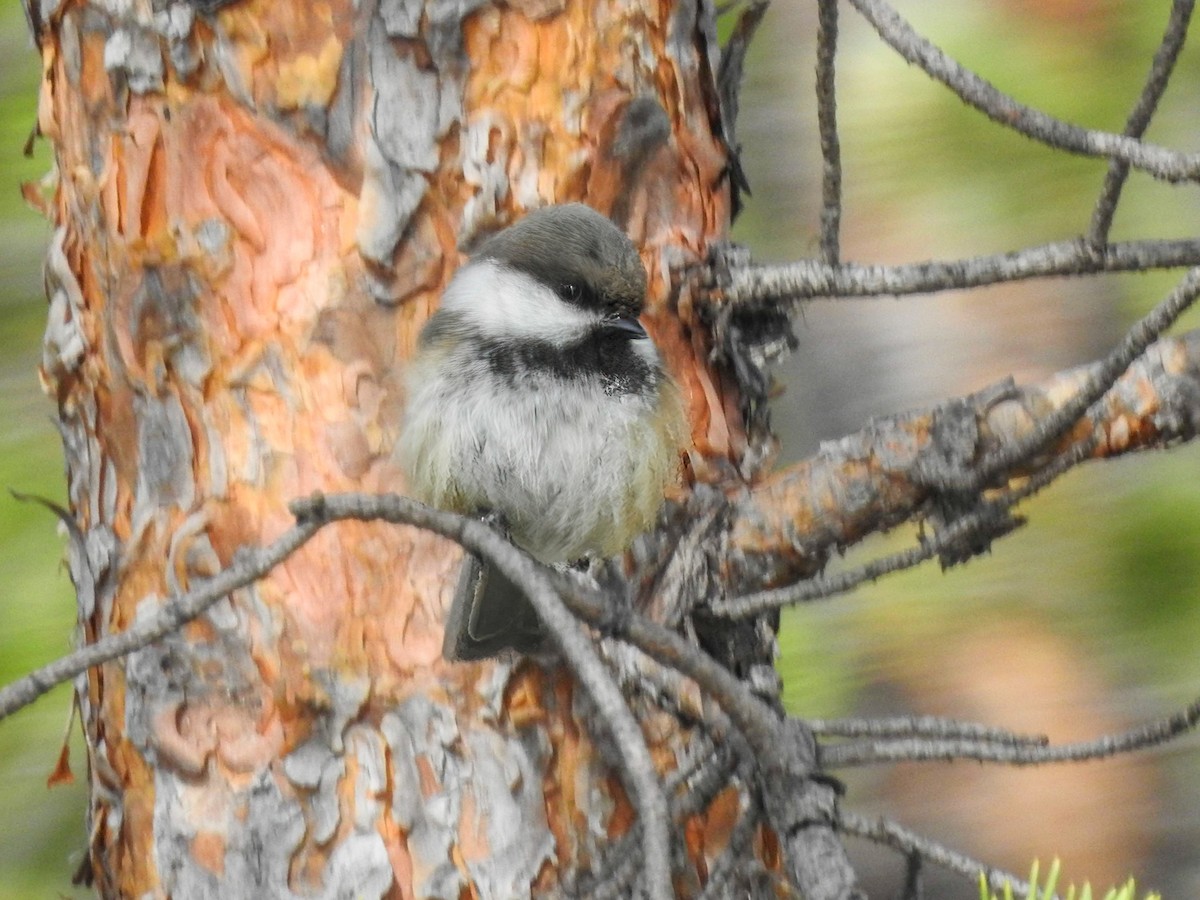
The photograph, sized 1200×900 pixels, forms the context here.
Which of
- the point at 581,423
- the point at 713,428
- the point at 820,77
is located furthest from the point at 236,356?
the point at 820,77

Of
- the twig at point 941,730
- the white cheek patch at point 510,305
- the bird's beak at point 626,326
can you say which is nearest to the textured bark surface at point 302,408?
the white cheek patch at point 510,305

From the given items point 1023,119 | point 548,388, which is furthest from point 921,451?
point 1023,119

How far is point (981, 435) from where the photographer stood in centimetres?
154

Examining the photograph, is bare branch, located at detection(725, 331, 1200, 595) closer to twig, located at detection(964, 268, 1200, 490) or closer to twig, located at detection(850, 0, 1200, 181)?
twig, located at detection(964, 268, 1200, 490)

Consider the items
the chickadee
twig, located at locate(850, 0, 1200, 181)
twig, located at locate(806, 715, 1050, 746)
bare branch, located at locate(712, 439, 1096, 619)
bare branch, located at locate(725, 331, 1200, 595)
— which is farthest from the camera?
the chickadee

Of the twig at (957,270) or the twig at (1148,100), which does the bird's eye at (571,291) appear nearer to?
the twig at (957,270)

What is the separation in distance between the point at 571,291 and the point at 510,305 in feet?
0.26

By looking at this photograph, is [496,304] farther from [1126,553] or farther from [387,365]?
[1126,553]

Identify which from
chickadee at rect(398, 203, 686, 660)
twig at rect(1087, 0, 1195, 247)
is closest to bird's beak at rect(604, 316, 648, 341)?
chickadee at rect(398, 203, 686, 660)

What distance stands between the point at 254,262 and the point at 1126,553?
1390 mm

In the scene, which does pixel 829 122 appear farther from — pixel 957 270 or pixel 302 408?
pixel 302 408

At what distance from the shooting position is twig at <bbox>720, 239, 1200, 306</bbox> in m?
1.28

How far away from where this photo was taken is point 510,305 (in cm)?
167

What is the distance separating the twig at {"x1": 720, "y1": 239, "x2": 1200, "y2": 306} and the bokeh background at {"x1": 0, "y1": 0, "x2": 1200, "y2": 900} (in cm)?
51
